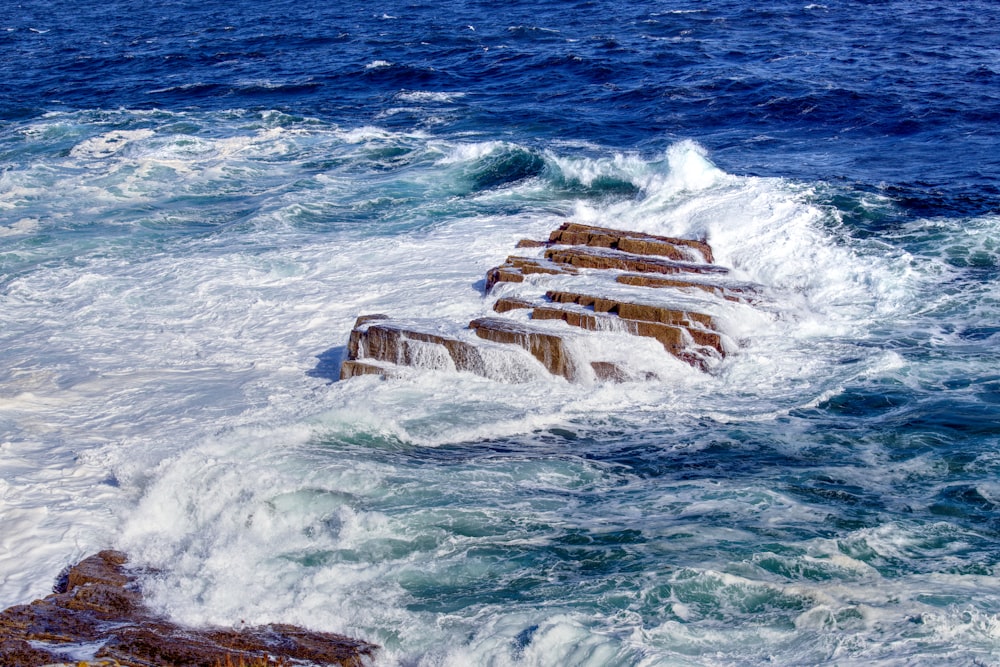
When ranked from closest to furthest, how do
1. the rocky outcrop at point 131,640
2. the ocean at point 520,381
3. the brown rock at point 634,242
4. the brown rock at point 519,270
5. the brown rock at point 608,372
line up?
the rocky outcrop at point 131,640, the ocean at point 520,381, the brown rock at point 608,372, the brown rock at point 519,270, the brown rock at point 634,242

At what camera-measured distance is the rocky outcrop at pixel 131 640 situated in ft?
20.1

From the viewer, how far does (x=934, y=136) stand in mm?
20562

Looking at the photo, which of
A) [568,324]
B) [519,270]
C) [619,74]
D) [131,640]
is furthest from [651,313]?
[619,74]

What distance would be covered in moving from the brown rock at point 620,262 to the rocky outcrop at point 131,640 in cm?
762

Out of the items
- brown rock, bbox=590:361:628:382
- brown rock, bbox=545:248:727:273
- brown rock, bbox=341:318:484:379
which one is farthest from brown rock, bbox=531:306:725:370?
brown rock, bbox=545:248:727:273

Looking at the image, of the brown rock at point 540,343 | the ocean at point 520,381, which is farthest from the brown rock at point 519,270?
the brown rock at point 540,343

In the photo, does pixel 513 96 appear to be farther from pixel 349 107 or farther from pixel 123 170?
pixel 123 170

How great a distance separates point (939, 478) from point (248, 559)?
599 cm

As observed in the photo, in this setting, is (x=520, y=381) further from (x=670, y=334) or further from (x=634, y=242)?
(x=634, y=242)

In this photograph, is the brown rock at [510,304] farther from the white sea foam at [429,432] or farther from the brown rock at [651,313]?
the brown rock at [651,313]

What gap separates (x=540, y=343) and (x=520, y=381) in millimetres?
484

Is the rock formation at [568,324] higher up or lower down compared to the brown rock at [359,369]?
higher up

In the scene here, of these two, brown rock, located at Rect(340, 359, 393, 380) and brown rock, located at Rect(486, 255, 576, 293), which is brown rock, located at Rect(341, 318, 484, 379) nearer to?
brown rock, located at Rect(340, 359, 393, 380)

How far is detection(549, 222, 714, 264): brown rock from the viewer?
45.1 ft
